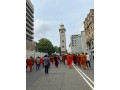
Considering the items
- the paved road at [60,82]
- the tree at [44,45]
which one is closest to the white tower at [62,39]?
the tree at [44,45]

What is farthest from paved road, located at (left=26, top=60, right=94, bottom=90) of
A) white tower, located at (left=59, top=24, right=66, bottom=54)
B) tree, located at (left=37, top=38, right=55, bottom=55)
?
white tower, located at (left=59, top=24, right=66, bottom=54)

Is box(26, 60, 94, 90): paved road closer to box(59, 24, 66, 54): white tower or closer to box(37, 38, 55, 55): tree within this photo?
box(37, 38, 55, 55): tree

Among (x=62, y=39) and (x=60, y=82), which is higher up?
(x=62, y=39)

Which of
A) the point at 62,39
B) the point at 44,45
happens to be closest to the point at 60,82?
the point at 44,45

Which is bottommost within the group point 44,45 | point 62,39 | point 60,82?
point 60,82

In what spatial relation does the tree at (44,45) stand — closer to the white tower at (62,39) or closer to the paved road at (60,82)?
the white tower at (62,39)

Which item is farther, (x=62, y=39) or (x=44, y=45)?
→ (x=62, y=39)

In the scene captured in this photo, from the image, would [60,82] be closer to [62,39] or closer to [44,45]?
[44,45]

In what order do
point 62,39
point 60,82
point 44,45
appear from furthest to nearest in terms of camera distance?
point 62,39 < point 44,45 < point 60,82

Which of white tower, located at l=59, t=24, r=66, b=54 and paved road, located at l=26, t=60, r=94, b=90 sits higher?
white tower, located at l=59, t=24, r=66, b=54

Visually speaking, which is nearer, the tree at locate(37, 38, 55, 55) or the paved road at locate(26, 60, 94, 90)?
the paved road at locate(26, 60, 94, 90)

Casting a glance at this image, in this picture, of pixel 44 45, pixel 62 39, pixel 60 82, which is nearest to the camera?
pixel 60 82

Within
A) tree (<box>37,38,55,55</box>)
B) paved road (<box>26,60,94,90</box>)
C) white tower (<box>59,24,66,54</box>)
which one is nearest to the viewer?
paved road (<box>26,60,94,90</box>)
